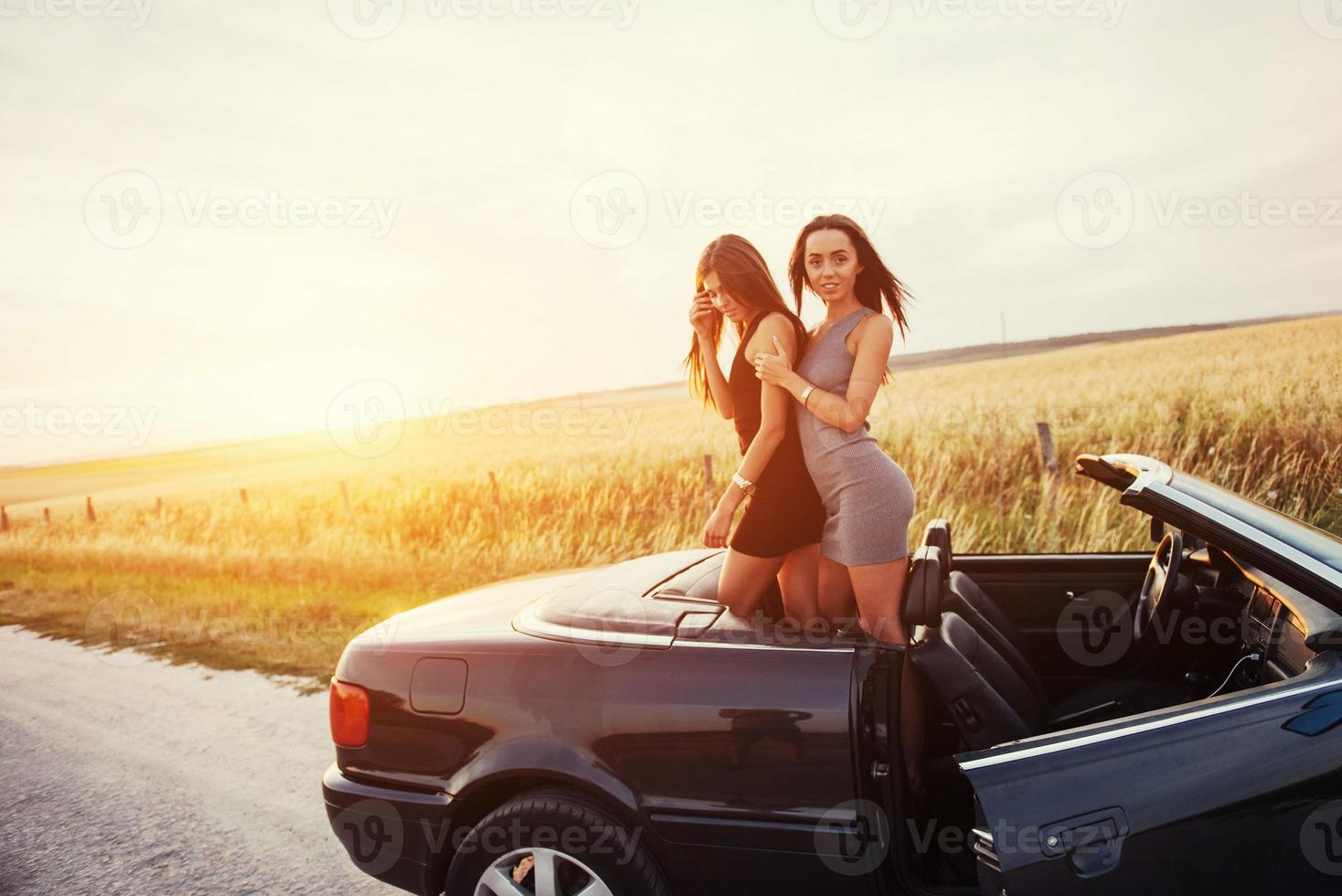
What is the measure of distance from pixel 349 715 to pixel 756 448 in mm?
1538

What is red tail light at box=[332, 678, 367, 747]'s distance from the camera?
2.77 m

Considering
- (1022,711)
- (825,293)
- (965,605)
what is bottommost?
(1022,711)

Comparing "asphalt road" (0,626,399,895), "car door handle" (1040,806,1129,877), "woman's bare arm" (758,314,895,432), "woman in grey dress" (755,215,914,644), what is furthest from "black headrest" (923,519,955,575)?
"asphalt road" (0,626,399,895)

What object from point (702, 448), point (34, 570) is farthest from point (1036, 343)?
point (34, 570)

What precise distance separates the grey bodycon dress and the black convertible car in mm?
168

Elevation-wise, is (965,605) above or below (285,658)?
above

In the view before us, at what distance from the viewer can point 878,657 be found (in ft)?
7.76

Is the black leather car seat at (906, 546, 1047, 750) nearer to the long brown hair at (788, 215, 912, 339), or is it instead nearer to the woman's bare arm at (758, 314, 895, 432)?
the woman's bare arm at (758, 314, 895, 432)

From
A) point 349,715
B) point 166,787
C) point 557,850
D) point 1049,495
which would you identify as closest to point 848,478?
point 557,850

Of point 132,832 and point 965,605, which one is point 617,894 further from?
point 132,832

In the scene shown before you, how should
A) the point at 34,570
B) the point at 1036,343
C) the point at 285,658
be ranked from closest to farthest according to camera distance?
the point at 285,658
the point at 34,570
the point at 1036,343

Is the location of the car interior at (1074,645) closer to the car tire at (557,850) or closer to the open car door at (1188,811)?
the open car door at (1188,811)

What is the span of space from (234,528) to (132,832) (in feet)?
37.4

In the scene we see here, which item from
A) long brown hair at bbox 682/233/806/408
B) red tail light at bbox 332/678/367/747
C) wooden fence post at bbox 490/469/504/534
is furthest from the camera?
wooden fence post at bbox 490/469/504/534
